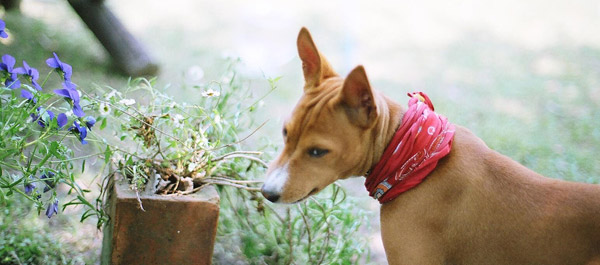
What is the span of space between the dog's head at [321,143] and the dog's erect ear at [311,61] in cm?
15

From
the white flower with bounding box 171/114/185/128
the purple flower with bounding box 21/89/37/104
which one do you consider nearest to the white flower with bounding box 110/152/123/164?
the white flower with bounding box 171/114/185/128

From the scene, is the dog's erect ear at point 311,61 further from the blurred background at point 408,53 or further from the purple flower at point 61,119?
the blurred background at point 408,53

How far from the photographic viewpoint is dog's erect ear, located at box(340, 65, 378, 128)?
2619 mm

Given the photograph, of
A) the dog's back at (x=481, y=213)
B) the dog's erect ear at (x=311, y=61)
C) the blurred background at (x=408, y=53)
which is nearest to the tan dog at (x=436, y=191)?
the dog's back at (x=481, y=213)

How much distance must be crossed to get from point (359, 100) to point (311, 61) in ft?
1.38

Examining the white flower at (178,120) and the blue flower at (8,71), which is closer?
the blue flower at (8,71)

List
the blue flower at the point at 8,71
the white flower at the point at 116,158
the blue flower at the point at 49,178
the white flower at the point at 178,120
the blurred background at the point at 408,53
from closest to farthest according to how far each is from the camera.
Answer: the blue flower at the point at 8,71 → the blue flower at the point at 49,178 → the white flower at the point at 178,120 → the white flower at the point at 116,158 → the blurred background at the point at 408,53

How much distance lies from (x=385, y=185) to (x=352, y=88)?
491 millimetres

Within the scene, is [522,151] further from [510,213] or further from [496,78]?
[510,213]

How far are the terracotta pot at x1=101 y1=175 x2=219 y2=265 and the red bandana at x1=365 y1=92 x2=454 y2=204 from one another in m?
0.82

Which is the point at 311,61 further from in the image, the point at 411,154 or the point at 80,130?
the point at 80,130

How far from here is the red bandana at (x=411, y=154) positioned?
2.80 metres

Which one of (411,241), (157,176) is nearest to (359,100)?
(411,241)

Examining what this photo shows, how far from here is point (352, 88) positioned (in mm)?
2662
